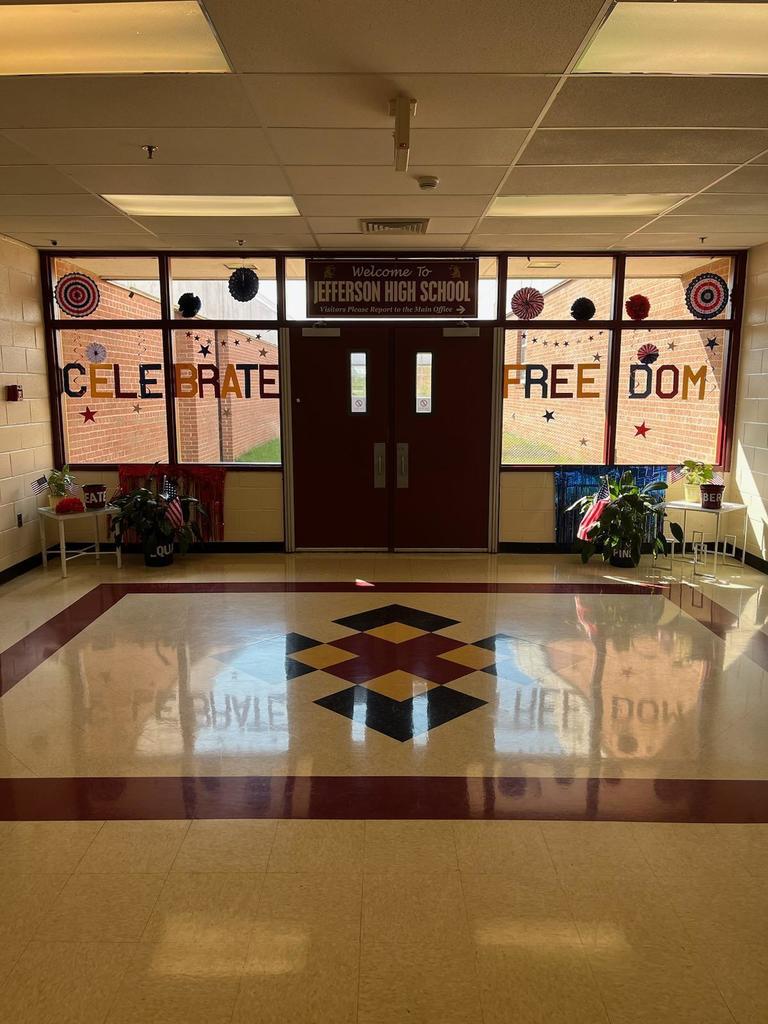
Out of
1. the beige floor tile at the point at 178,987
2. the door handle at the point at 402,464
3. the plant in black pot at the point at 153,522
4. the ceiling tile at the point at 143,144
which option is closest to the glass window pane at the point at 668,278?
the door handle at the point at 402,464

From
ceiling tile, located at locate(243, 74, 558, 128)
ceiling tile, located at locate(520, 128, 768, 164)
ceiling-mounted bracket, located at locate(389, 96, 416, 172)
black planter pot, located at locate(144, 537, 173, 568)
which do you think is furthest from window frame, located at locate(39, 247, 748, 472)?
ceiling-mounted bracket, located at locate(389, 96, 416, 172)

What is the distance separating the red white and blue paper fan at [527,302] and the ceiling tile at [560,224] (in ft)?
2.84

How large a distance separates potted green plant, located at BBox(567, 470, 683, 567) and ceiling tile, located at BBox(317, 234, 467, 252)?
2.49 meters

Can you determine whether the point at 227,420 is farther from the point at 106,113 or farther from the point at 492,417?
the point at 106,113

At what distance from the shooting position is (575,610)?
5039 mm

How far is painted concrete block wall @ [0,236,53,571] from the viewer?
580 cm

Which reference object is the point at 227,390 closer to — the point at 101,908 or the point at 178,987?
the point at 101,908

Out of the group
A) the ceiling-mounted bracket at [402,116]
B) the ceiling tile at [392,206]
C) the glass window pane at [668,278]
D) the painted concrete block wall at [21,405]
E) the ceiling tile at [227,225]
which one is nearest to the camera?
the ceiling-mounted bracket at [402,116]

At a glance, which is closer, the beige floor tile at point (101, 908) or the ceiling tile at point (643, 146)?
the beige floor tile at point (101, 908)

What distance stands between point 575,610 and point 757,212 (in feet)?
9.98

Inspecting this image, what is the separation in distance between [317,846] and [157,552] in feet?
13.9

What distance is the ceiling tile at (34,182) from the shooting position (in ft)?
13.4

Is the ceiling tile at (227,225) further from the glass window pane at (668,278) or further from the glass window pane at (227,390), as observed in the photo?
the glass window pane at (668,278)

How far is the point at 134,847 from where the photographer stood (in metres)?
2.45
